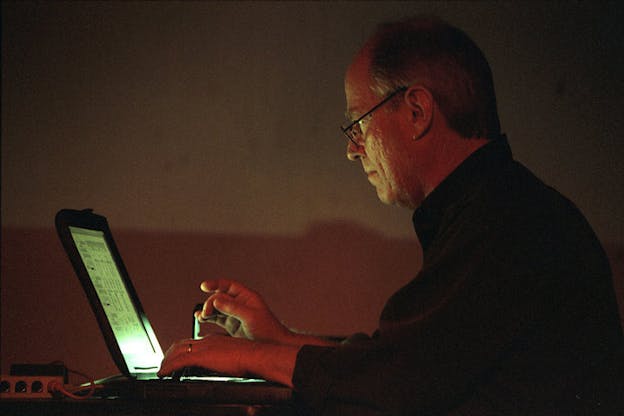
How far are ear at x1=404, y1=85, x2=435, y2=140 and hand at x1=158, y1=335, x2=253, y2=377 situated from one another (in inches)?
17.5

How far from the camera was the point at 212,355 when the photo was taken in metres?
1.02

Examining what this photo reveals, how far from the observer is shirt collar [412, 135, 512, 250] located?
1021 millimetres

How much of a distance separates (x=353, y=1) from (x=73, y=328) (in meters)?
1.39

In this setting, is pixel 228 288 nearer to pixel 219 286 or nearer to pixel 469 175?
pixel 219 286

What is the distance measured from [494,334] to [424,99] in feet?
1.33

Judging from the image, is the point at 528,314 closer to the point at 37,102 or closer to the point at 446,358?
the point at 446,358

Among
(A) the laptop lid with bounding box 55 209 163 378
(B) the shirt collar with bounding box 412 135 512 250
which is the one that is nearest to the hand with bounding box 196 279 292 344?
(A) the laptop lid with bounding box 55 209 163 378

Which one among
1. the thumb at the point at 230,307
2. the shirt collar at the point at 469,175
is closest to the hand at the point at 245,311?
the thumb at the point at 230,307

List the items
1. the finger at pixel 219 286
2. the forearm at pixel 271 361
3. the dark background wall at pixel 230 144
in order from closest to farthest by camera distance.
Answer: the forearm at pixel 271 361 < the finger at pixel 219 286 < the dark background wall at pixel 230 144

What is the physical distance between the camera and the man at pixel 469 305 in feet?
2.76

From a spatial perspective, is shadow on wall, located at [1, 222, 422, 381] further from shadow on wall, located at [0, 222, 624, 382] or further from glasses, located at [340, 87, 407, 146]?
glasses, located at [340, 87, 407, 146]

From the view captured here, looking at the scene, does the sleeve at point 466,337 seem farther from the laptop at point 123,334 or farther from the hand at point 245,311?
the hand at point 245,311

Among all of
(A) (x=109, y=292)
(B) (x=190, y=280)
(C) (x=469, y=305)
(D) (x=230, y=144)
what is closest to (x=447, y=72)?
(C) (x=469, y=305)

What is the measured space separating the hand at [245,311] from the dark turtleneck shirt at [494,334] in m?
0.34
